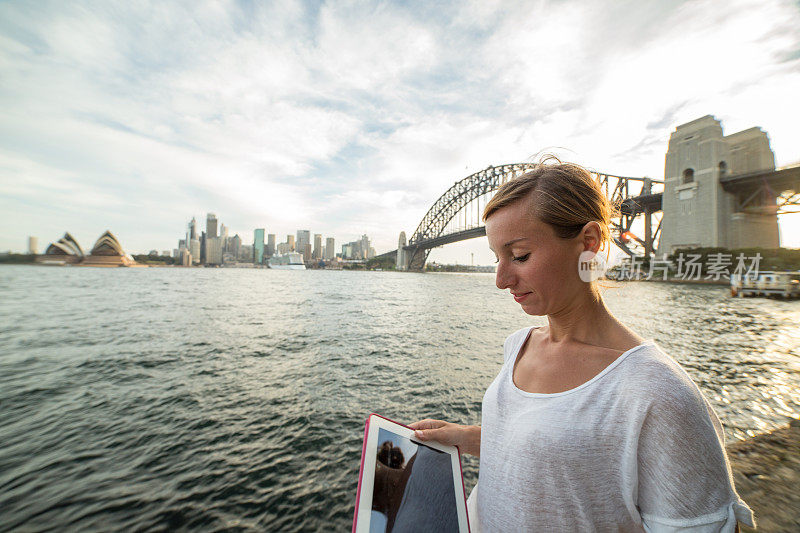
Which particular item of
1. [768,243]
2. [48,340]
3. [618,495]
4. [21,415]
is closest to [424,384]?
[618,495]

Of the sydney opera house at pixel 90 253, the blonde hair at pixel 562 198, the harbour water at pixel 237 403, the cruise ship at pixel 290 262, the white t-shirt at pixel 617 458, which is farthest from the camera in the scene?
the cruise ship at pixel 290 262

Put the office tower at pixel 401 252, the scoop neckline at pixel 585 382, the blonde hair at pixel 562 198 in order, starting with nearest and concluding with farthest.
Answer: the scoop neckline at pixel 585 382 → the blonde hair at pixel 562 198 → the office tower at pixel 401 252

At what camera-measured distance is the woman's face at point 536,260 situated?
2.92ft

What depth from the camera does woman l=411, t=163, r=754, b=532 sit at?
625 millimetres

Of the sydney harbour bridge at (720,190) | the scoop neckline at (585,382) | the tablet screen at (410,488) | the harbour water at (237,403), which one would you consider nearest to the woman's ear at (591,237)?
the scoop neckline at (585,382)

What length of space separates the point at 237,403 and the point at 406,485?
15.2 ft

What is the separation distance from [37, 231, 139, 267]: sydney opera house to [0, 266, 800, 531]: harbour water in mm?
65470

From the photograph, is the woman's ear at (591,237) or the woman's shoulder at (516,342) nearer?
the woman's ear at (591,237)

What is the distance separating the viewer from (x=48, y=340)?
27.8ft

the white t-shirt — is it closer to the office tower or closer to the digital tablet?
the digital tablet

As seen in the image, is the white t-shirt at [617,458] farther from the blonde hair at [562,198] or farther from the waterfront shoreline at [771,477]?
the waterfront shoreline at [771,477]

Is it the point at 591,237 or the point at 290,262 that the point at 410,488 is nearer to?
the point at 591,237

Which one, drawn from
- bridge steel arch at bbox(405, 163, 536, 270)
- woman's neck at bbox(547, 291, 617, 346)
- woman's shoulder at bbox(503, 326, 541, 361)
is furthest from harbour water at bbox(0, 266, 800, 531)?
bridge steel arch at bbox(405, 163, 536, 270)

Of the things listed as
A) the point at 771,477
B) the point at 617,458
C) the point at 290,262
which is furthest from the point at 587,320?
the point at 290,262
